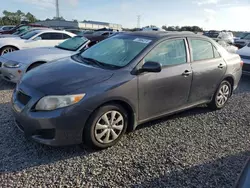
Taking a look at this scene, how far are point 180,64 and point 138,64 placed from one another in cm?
87

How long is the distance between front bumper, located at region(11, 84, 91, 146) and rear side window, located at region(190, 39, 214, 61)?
232 centimetres

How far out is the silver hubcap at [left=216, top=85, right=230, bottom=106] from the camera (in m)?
4.75

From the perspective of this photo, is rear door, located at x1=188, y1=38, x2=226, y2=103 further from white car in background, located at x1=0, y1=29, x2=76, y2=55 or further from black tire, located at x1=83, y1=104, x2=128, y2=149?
white car in background, located at x1=0, y1=29, x2=76, y2=55

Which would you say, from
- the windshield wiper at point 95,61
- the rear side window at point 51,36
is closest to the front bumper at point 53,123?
the windshield wiper at point 95,61

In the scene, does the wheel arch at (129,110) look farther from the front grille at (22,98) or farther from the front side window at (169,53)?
the front grille at (22,98)

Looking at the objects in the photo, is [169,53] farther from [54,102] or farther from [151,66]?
[54,102]

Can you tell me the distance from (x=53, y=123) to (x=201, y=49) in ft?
9.81

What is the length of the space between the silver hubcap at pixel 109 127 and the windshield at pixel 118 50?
0.76m

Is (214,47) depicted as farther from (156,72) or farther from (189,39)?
(156,72)

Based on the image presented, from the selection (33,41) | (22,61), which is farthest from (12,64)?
(33,41)

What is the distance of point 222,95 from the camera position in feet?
15.8

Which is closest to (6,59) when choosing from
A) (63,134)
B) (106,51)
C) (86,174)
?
(106,51)

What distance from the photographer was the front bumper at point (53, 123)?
274cm

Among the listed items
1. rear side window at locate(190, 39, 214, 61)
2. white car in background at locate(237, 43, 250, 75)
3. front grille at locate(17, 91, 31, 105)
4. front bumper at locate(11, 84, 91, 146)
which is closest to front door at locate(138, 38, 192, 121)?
rear side window at locate(190, 39, 214, 61)
